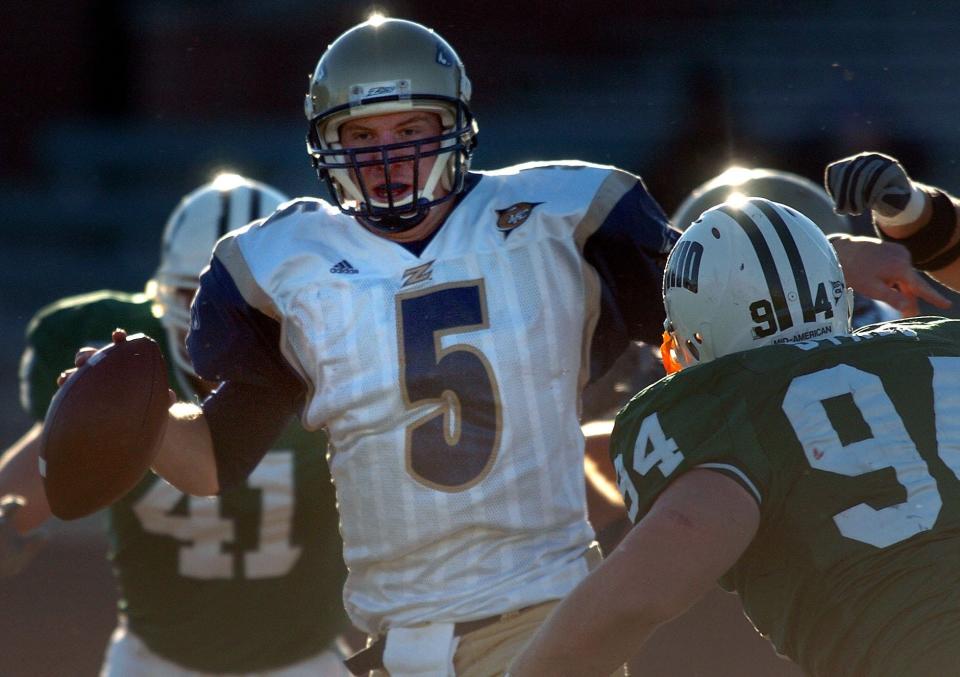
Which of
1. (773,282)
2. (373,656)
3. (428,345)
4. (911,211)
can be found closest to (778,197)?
(911,211)

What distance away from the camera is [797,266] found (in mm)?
2334

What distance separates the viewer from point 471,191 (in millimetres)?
2883

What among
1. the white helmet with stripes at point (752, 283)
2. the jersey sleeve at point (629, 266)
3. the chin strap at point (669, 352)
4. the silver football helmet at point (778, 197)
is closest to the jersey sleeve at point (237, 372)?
the jersey sleeve at point (629, 266)

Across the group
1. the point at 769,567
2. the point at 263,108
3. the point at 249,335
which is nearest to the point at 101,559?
the point at 249,335

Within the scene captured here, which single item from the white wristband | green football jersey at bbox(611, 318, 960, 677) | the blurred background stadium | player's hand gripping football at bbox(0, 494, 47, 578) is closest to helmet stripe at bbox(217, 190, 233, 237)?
player's hand gripping football at bbox(0, 494, 47, 578)

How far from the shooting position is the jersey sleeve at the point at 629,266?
9.13ft

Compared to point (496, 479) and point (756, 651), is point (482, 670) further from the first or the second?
point (756, 651)

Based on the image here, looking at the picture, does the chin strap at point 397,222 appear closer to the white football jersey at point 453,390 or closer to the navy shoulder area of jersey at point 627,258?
the white football jersey at point 453,390

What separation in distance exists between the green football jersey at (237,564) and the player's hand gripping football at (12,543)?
0.30 metres

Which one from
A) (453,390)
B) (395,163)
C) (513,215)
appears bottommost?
(453,390)

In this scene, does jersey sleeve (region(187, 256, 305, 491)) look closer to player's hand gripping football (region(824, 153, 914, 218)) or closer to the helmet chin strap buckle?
the helmet chin strap buckle

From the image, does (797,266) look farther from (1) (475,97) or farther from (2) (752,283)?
(1) (475,97)

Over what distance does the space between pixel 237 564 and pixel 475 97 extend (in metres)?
9.22

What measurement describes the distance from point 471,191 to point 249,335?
1.66 feet
